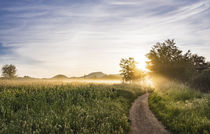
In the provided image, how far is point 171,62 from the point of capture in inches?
1339

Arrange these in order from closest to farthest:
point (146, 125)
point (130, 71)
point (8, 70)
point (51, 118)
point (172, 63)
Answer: point (51, 118) < point (146, 125) < point (172, 63) < point (130, 71) < point (8, 70)

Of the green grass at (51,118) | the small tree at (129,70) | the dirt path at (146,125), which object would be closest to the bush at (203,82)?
the dirt path at (146,125)

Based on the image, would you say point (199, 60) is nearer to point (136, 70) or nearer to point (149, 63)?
point (149, 63)

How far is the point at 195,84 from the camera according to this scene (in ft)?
76.8

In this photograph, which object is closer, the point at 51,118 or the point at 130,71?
the point at 51,118

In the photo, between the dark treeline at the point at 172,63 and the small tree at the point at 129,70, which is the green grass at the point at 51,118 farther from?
the small tree at the point at 129,70

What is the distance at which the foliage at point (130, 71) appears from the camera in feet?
168

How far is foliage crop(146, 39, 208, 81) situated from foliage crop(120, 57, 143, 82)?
13308 millimetres

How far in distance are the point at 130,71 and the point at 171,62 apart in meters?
18.7

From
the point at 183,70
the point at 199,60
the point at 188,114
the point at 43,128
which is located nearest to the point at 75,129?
the point at 43,128

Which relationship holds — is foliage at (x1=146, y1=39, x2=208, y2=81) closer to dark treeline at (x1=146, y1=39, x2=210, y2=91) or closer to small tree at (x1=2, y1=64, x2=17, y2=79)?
dark treeline at (x1=146, y1=39, x2=210, y2=91)

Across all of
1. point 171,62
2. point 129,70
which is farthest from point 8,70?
point 171,62

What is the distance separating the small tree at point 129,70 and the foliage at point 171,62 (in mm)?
13302

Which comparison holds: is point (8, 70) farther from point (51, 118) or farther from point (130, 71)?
point (51, 118)
